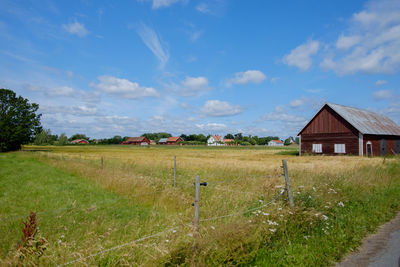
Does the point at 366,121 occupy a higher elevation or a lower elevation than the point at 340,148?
higher

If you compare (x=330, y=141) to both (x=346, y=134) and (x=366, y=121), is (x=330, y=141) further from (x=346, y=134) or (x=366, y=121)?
(x=366, y=121)

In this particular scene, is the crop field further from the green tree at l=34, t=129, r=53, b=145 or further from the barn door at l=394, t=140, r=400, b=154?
the green tree at l=34, t=129, r=53, b=145

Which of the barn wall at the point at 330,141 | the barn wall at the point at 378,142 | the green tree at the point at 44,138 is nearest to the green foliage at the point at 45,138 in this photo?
the green tree at the point at 44,138

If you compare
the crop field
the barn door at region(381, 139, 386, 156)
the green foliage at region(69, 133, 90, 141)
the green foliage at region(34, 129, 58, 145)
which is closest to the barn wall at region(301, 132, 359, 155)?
the barn door at region(381, 139, 386, 156)

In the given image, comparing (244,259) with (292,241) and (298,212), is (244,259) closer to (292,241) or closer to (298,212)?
(292,241)

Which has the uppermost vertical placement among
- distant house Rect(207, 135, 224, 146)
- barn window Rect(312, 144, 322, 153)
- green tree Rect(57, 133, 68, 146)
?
distant house Rect(207, 135, 224, 146)

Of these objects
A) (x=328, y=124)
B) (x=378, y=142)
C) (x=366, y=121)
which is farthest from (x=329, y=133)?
(x=378, y=142)

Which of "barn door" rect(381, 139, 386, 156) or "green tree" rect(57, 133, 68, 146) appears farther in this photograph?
"green tree" rect(57, 133, 68, 146)

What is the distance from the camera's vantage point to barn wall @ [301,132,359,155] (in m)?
29.8

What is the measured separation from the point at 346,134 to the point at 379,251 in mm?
30267

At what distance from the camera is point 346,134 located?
3039cm

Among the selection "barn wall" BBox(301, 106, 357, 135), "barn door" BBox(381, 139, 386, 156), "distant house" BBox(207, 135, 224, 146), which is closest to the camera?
"barn wall" BBox(301, 106, 357, 135)

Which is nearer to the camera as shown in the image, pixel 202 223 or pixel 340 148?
pixel 202 223

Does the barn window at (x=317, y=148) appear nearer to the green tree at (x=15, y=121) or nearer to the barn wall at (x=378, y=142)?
the barn wall at (x=378, y=142)
